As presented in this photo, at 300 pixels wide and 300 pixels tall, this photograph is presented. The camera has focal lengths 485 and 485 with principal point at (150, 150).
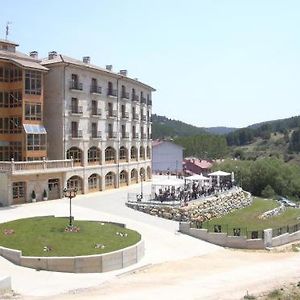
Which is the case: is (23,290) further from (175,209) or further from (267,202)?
(267,202)

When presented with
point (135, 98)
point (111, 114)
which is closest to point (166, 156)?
point (135, 98)

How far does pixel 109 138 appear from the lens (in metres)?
58.4

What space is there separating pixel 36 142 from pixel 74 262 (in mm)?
22145

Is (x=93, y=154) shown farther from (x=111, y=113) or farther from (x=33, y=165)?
(x=33, y=165)

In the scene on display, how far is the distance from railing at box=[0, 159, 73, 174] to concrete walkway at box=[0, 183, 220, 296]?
3.33 metres

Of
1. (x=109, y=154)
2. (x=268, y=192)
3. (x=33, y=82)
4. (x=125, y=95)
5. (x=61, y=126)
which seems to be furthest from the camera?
(x=268, y=192)

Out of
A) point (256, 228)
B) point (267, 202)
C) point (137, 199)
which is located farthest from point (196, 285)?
point (267, 202)

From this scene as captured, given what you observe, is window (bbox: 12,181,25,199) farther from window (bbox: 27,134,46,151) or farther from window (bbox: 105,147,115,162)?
window (bbox: 105,147,115,162)

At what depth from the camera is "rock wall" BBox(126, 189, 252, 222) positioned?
4287 centimetres

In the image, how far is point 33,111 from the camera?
1860 inches

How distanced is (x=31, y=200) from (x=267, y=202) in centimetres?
2788

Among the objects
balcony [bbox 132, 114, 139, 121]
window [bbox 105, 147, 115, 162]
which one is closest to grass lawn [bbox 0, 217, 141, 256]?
window [bbox 105, 147, 115, 162]

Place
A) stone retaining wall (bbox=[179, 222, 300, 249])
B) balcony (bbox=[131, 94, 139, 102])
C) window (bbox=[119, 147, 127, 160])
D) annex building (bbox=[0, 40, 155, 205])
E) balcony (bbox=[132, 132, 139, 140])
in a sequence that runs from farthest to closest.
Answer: balcony (bbox=[132, 132, 139, 140])
balcony (bbox=[131, 94, 139, 102])
window (bbox=[119, 147, 127, 160])
annex building (bbox=[0, 40, 155, 205])
stone retaining wall (bbox=[179, 222, 300, 249])

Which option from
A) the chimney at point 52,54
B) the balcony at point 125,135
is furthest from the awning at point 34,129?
the balcony at point 125,135
